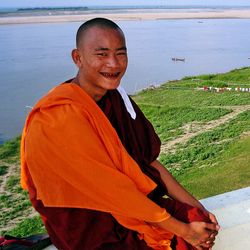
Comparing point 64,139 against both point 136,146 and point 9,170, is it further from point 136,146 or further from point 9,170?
point 9,170

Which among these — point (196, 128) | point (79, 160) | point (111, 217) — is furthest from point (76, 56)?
point (196, 128)

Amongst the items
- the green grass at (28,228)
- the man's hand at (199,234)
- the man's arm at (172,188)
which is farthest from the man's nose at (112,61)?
the green grass at (28,228)

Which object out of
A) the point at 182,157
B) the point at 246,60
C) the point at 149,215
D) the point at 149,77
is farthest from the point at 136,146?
the point at 246,60

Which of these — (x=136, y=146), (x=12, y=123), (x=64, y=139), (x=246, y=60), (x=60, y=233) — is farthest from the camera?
(x=246, y=60)

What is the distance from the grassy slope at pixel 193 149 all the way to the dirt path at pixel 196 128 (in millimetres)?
188

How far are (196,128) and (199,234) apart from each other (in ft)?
39.7

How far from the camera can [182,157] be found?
10734mm

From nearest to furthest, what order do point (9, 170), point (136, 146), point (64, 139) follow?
point (64, 139) → point (136, 146) → point (9, 170)

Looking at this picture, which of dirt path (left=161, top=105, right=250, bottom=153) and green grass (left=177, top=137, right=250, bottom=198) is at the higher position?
green grass (left=177, top=137, right=250, bottom=198)

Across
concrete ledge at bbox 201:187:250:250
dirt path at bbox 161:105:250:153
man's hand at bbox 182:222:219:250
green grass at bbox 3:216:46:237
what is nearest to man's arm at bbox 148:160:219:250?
man's hand at bbox 182:222:219:250

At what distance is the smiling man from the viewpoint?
1554 mm

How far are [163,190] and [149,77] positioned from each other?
999 inches

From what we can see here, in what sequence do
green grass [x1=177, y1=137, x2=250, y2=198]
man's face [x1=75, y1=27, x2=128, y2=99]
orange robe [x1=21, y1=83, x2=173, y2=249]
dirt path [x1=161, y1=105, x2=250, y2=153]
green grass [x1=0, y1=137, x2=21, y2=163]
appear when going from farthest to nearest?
green grass [x1=0, y1=137, x2=21, y2=163], dirt path [x1=161, y1=105, x2=250, y2=153], green grass [x1=177, y1=137, x2=250, y2=198], man's face [x1=75, y1=27, x2=128, y2=99], orange robe [x1=21, y1=83, x2=173, y2=249]

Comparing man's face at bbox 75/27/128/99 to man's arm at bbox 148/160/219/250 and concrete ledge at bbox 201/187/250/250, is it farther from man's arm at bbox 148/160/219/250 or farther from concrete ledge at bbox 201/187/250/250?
concrete ledge at bbox 201/187/250/250
